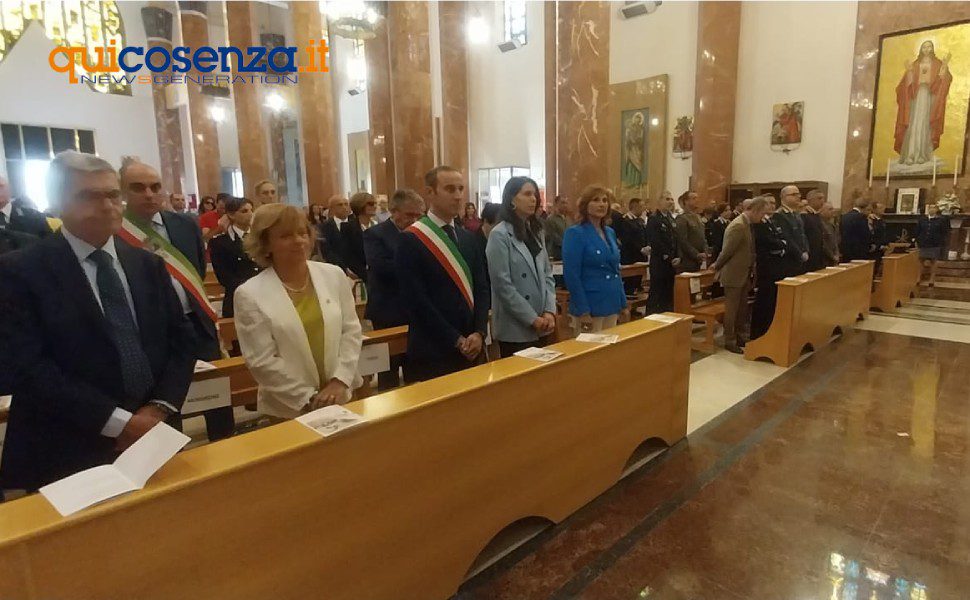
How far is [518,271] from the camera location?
9.80ft

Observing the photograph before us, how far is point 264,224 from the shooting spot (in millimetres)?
1950

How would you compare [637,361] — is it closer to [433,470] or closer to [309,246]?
[433,470]

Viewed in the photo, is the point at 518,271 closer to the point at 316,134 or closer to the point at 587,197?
the point at 587,197

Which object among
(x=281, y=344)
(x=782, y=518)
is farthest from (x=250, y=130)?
(x=782, y=518)

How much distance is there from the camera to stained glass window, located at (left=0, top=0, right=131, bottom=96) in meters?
14.1

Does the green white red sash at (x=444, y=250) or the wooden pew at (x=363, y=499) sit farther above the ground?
the green white red sash at (x=444, y=250)

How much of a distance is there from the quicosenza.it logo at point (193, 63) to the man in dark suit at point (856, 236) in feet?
30.6

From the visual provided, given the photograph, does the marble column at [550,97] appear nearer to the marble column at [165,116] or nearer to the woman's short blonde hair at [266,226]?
the marble column at [165,116]

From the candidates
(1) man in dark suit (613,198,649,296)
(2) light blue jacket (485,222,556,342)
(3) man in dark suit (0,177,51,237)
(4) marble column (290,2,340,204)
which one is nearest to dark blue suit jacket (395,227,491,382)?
(2) light blue jacket (485,222,556,342)

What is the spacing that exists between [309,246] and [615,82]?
13338mm

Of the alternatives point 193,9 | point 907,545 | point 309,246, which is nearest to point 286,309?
point 309,246

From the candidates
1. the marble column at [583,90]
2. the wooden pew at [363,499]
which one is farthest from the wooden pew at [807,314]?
the marble column at [583,90]

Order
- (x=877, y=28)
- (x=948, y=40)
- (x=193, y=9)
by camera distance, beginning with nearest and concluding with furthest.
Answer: (x=948, y=40) < (x=877, y=28) < (x=193, y=9)

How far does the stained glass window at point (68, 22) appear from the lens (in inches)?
555
